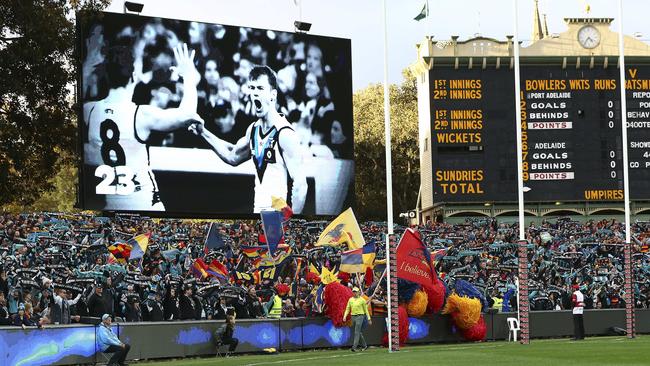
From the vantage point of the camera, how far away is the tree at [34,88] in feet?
102

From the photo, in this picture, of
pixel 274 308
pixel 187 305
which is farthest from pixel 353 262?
pixel 187 305

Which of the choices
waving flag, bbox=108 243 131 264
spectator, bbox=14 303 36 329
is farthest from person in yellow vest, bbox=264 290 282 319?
spectator, bbox=14 303 36 329

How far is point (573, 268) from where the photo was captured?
52.5m

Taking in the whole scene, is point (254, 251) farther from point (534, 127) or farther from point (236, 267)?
point (534, 127)

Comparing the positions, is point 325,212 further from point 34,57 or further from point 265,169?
point 34,57

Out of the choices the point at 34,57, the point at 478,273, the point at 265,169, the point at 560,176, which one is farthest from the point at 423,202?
the point at 34,57

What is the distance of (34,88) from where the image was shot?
33875mm

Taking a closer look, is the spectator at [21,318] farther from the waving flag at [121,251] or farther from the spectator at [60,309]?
the waving flag at [121,251]

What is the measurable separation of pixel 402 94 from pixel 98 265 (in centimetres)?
7095

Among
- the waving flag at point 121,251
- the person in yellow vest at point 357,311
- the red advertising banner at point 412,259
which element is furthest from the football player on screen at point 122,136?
the red advertising banner at point 412,259

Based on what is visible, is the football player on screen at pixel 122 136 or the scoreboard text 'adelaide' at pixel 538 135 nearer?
the football player on screen at pixel 122 136

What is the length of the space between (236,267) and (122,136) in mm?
13579

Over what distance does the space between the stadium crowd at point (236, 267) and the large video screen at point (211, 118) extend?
1.75 m

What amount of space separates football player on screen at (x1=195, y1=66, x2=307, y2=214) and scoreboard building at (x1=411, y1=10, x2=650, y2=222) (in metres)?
7.38
